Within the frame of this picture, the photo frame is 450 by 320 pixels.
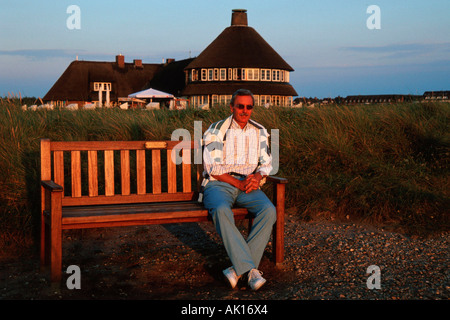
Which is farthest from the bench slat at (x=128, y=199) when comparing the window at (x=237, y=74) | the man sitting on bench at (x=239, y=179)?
the window at (x=237, y=74)

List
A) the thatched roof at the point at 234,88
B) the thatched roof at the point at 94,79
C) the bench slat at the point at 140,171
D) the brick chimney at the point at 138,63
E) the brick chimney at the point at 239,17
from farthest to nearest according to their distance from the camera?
the brick chimney at the point at 138,63, the thatched roof at the point at 94,79, the brick chimney at the point at 239,17, the thatched roof at the point at 234,88, the bench slat at the point at 140,171

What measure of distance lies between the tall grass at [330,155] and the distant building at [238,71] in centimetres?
2906

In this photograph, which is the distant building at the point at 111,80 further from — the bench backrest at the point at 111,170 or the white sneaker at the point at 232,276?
the white sneaker at the point at 232,276

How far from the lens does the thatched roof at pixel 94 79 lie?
45.6m

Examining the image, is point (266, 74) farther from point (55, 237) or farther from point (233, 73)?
point (55, 237)

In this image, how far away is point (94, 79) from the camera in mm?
46062

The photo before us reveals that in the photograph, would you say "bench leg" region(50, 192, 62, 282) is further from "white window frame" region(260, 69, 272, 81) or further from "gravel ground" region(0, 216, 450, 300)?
"white window frame" region(260, 69, 272, 81)

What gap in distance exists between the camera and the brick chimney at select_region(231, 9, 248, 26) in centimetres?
4134

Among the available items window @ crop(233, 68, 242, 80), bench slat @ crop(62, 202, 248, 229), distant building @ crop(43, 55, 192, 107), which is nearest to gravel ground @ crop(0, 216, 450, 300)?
bench slat @ crop(62, 202, 248, 229)

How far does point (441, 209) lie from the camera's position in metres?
5.53

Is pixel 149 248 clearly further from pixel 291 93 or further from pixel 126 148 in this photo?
pixel 291 93

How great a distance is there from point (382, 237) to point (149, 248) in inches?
93.7

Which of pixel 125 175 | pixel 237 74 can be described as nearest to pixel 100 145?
pixel 125 175
